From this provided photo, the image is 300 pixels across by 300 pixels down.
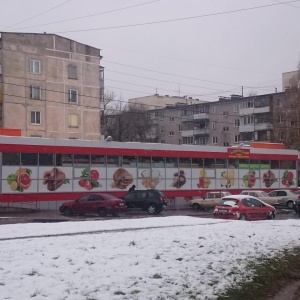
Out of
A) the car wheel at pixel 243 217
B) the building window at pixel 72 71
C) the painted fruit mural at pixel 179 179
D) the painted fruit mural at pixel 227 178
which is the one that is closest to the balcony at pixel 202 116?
the building window at pixel 72 71

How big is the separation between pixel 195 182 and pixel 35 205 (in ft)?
52.8

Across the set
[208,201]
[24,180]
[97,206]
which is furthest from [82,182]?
[208,201]

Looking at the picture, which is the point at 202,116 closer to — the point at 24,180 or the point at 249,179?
the point at 249,179

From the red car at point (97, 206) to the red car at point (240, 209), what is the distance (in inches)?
284

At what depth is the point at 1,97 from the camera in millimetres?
62906

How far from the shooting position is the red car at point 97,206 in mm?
34062

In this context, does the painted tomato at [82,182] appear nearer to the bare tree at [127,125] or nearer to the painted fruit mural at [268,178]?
the painted fruit mural at [268,178]

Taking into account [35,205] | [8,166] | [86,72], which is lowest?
[35,205]

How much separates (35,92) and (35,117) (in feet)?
9.37

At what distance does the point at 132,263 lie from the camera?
11312 mm

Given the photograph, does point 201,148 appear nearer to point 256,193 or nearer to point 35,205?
point 256,193

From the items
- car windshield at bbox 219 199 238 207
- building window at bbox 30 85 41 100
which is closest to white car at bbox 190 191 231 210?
car windshield at bbox 219 199 238 207

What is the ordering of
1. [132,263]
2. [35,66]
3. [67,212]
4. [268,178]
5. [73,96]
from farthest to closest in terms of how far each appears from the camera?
[73,96] < [35,66] < [268,178] < [67,212] < [132,263]

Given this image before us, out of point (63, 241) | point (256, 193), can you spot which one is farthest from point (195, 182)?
point (63, 241)
